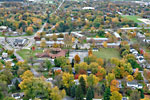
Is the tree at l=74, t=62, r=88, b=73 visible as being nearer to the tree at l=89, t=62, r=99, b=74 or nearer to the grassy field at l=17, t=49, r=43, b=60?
the tree at l=89, t=62, r=99, b=74

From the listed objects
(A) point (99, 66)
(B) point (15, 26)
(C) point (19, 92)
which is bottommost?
(C) point (19, 92)

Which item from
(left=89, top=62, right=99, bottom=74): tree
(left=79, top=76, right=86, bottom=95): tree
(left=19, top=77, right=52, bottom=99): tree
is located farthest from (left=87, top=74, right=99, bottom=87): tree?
(left=19, top=77, right=52, bottom=99): tree

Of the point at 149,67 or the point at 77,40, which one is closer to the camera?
the point at 149,67

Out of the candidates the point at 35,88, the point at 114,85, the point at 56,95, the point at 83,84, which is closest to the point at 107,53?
the point at 114,85

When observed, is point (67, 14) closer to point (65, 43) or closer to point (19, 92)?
point (65, 43)

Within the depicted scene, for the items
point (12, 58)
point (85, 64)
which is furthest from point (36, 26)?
point (85, 64)

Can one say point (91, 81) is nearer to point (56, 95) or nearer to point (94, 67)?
point (94, 67)

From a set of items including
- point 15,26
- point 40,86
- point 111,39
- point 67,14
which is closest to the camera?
point 40,86

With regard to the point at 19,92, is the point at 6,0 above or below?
above
